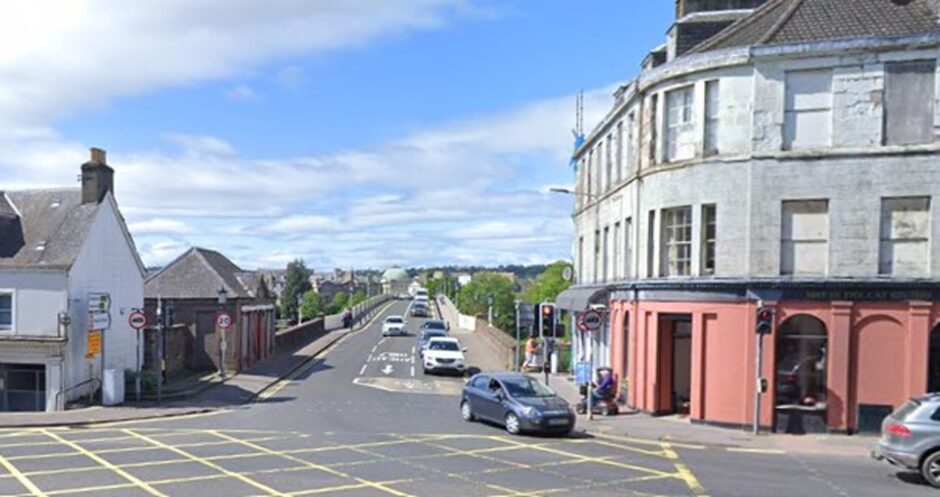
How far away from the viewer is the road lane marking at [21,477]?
1320cm

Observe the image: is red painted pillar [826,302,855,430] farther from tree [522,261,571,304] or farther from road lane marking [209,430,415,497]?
tree [522,261,571,304]

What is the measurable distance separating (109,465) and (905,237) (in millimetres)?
19635

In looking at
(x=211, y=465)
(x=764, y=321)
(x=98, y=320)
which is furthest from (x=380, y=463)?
(x=98, y=320)

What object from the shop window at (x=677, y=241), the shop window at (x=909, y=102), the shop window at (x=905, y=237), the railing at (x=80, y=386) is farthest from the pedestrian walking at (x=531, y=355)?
the shop window at (x=909, y=102)

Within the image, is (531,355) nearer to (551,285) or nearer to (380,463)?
(380,463)

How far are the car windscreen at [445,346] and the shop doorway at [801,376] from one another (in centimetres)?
1925

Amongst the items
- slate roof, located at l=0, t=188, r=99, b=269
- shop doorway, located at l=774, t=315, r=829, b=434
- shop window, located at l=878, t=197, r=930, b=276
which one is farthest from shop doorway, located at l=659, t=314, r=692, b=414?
slate roof, located at l=0, t=188, r=99, b=269

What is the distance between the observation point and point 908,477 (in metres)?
15.9

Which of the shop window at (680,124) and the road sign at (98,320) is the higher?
the shop window at (680,124)

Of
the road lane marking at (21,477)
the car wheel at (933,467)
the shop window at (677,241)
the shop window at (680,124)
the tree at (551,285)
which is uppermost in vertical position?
the shop window at (680,124)

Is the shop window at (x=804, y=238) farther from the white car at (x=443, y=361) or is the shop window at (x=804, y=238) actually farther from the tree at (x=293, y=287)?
the tree at (x=293, y=287)

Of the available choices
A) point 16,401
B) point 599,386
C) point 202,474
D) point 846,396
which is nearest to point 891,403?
point 846,396

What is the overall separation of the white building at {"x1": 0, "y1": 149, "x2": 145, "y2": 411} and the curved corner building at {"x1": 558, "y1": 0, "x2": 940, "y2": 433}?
19314mm

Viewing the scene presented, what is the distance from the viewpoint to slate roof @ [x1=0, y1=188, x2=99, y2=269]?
27.7 meters
